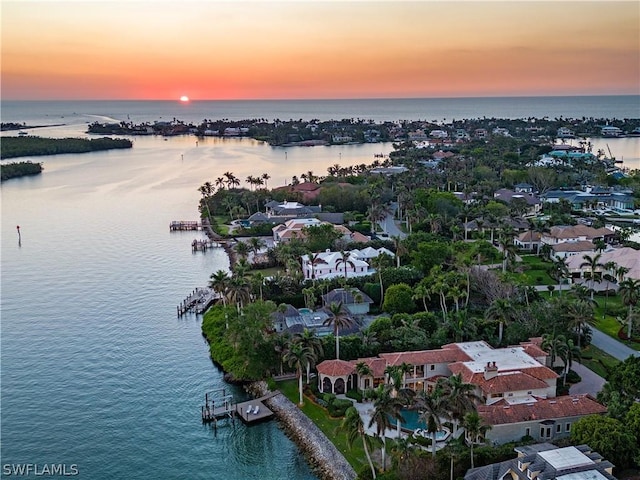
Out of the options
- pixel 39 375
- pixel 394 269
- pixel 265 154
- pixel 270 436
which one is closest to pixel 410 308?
pixel 394 269

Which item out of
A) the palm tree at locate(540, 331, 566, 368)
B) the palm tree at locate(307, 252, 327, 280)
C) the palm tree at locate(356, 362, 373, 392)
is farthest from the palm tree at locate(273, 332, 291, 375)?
the palm tree at locate(307, 252, 327, 280)

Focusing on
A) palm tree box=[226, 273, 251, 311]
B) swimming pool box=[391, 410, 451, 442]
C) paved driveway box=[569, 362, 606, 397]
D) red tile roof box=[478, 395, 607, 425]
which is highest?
palm tree box=[226, 273, 251, 311]

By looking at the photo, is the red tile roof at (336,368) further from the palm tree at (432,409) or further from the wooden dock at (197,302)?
the wooden dock at (197,302)

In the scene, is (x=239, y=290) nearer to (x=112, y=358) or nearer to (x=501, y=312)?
(x=112, y=358)

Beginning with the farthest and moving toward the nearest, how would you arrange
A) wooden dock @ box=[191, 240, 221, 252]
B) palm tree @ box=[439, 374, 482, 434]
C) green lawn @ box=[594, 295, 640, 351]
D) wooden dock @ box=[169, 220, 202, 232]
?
wooden dock @ box=[169, 220, 202, 232] < wooden dock @ box=[191, 240, 221, 252] < green lawn @ box=[594, 295, 640, 351] < palm tree @ box=[439, 374, 482, 434]

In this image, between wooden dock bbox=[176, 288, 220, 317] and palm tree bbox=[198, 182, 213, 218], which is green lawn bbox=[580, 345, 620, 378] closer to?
wooden dock bbox=[176, 288, 220, 317]

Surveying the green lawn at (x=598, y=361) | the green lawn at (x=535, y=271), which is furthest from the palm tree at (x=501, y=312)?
the green lawn at (x=535, y=271)

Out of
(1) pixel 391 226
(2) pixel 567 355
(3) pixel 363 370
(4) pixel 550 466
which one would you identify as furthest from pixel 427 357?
(1) pixel 391 226
